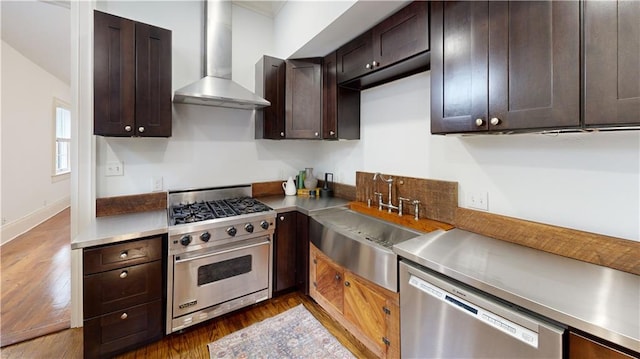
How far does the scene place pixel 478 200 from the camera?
170 centimetres

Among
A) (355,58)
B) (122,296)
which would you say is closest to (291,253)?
(122,296)

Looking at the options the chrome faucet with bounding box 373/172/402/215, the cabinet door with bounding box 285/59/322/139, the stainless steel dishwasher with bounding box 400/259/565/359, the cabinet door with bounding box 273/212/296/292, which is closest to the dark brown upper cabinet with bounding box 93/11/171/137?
the cabinet door with bounding box 285/59/322/139

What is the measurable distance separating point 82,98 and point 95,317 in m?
1.63

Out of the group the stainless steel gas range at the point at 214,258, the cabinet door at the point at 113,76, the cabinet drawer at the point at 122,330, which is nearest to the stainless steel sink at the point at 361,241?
the stainless steel gas range at the point at 214,258

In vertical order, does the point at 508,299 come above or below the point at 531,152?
below

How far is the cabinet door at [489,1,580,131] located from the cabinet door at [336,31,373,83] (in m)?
0.90

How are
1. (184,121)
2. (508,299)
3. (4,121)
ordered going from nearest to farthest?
(508,299)
(184,121)
(4,121)

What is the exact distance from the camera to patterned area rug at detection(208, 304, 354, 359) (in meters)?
1.79

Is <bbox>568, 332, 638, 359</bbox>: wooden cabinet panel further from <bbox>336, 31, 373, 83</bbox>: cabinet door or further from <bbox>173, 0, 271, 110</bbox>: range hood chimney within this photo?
<bbox>173, 0, 271, 110</bbox>: range hood chimney

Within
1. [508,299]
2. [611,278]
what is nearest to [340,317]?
[508,299]

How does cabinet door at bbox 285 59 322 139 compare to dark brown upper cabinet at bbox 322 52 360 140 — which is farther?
cabinet door at bbox 285 59 322 139

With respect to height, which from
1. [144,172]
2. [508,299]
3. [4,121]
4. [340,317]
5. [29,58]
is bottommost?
[340,317]

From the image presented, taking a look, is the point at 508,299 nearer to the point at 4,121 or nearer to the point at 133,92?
the point at 133,92

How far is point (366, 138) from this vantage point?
2.59 metres
